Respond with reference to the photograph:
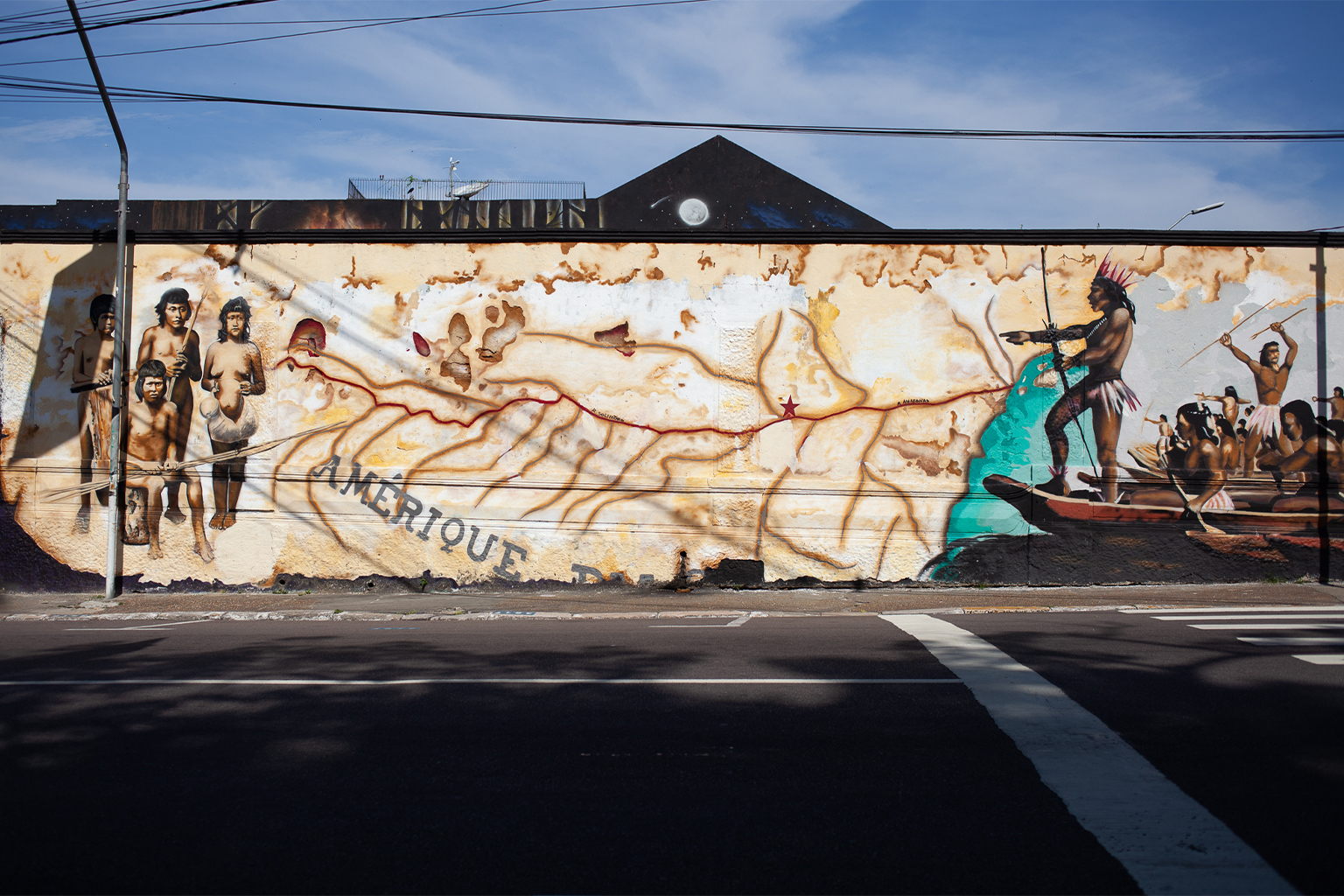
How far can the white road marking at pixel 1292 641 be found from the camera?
24.6ft

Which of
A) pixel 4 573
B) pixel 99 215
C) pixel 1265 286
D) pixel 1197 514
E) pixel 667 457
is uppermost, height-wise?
pixel 99 215

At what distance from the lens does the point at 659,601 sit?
11820mm

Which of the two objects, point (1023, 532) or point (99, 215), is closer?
point (1023, 532)

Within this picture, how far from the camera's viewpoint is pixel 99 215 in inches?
1291

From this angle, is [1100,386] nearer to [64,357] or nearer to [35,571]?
[64,357]

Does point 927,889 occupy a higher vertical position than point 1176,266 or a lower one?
lower

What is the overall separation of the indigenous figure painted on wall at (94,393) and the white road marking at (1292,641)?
1447 centimetres

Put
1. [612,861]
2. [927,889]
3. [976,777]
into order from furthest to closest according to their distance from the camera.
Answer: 1. [976,777]
2. [612,861]
3. [927,889]

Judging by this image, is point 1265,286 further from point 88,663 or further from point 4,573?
point 4,573

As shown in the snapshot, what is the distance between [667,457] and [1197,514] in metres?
7.50

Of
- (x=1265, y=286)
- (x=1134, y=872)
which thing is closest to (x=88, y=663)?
(x=1134, y=872)

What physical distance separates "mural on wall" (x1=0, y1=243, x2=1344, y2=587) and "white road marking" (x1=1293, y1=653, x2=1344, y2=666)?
18.1ft

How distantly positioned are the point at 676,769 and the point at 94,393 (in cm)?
1235

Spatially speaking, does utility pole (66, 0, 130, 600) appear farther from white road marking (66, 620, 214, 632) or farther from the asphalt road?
the asphalt road
